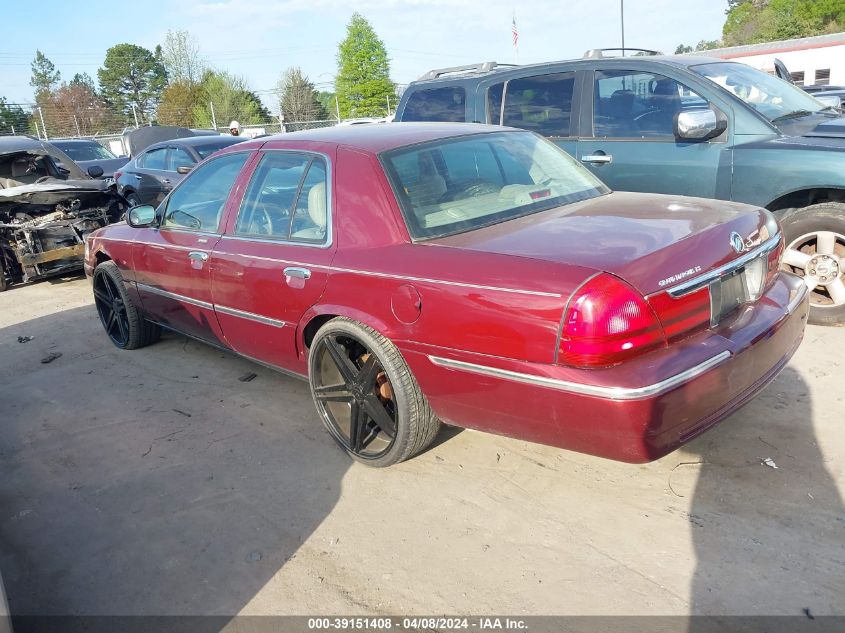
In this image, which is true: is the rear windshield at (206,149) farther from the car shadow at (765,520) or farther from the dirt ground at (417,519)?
the car shadow at (765,520)

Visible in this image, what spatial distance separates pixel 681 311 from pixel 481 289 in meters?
0.77

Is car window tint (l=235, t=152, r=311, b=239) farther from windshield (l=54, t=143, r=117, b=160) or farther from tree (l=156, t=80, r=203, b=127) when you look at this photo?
tree (l=156, t=80, r=203, b=127)

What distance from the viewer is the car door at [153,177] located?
1024 centimetres

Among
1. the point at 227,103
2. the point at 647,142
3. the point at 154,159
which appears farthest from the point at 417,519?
the point at 227,103

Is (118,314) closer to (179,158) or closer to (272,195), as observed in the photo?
(272,195)

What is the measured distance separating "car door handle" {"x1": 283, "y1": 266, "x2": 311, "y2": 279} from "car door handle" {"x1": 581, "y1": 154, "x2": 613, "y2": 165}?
9.66 ft

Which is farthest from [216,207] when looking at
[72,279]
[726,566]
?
[72,279]

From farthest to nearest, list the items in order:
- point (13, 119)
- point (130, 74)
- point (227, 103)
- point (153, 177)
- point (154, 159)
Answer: point (130, 74) → point (227, 103) → point (13, 119) → point (154, 159) → point (153, 177)

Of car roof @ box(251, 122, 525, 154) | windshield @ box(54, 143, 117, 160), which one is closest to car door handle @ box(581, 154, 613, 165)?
car roof @ box(251, 122, 525, 154)

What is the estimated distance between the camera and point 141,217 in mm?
4941

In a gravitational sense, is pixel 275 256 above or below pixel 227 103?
below

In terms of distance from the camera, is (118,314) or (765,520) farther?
(118,314)

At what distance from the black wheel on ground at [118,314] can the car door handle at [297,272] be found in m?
2.37

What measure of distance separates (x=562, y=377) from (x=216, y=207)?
2722 millimetres
